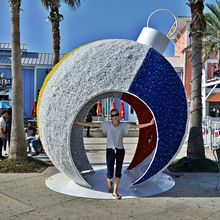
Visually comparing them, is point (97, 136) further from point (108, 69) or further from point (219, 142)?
point (108, 69)

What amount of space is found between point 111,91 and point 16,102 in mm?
4124

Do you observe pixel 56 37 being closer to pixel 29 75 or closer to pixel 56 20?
pixel 56 20

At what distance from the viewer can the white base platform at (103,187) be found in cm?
595

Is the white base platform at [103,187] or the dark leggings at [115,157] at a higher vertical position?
the dark leggings at [115,157]

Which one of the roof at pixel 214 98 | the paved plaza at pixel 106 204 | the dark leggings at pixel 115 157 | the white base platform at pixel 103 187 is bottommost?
the paved plaza at pixel 106 204

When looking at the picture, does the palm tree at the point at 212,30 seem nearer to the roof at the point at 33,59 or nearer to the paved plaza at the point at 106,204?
the roof at the point at 33,59

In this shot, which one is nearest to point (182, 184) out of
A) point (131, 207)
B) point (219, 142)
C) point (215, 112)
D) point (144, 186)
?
point (144, 186)

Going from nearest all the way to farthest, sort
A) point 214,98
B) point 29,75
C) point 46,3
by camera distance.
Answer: point 46,3, point 29,75, point 214,98

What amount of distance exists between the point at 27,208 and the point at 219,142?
7744 millimetres

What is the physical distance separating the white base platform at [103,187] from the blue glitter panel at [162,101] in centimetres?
29

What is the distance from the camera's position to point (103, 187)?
6.41m

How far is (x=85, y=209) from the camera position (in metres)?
5.19

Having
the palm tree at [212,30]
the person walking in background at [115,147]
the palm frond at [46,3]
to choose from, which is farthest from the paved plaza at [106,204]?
the palm tree at [212,30]

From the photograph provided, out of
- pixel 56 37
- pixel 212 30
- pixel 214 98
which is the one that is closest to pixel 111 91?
pixel 56 37
